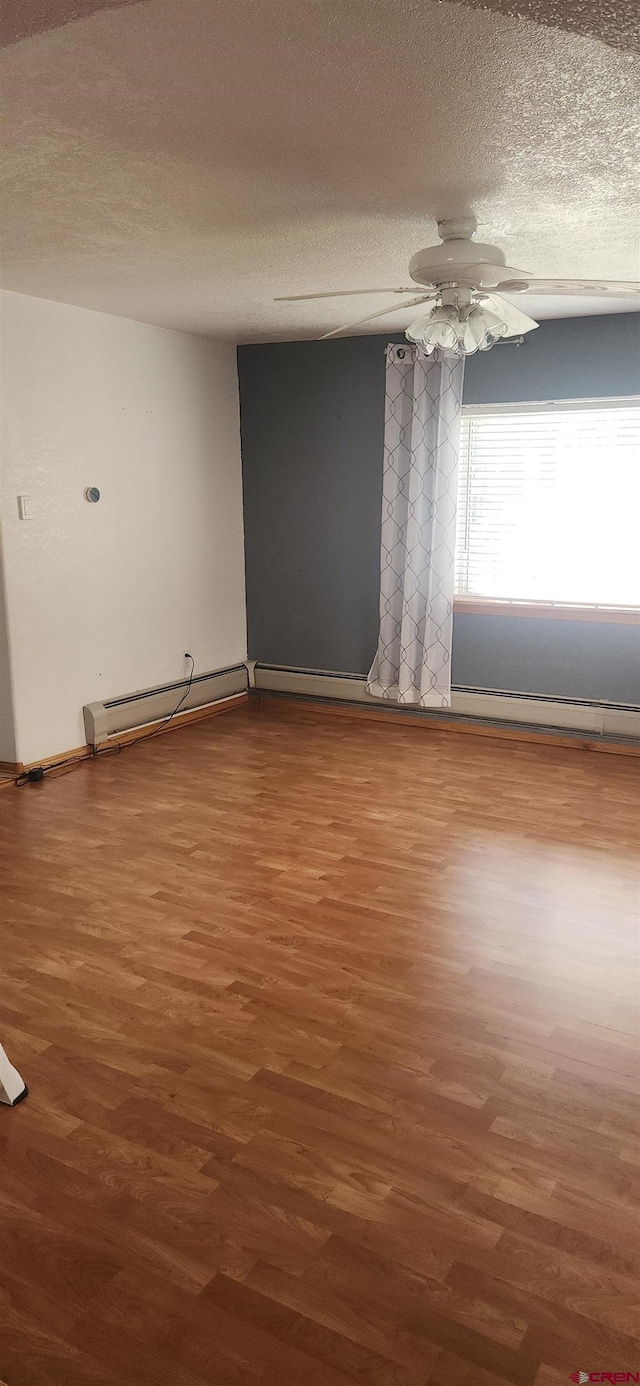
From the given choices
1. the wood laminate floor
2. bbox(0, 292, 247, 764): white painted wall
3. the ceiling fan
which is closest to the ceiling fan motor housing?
the ceiling fan

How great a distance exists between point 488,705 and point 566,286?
303cm

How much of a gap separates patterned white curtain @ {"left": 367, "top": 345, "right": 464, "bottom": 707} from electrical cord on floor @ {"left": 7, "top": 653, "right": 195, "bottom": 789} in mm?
1311

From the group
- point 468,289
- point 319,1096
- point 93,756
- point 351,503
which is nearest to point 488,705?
point 351,503

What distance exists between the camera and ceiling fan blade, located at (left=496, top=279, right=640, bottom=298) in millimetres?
2709

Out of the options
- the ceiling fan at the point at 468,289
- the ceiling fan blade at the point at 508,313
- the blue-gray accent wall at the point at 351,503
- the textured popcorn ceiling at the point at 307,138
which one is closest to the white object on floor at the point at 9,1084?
the textured popcorn ceiling at the point at 307,138

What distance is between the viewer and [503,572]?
17.7 feet

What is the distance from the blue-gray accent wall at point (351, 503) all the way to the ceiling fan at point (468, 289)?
5.90ft

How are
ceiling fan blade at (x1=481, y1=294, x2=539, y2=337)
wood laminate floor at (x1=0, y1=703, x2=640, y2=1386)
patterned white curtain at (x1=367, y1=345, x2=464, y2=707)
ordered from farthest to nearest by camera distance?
patterned white curtain at (x1=367, y1=345, x2=464, y2=707) → ceiling fan blade at (x1=481, y1=294, x2=539, y2=337) → wood laminate floor at (x1=0, y1=703, x2=640, y2=1386)

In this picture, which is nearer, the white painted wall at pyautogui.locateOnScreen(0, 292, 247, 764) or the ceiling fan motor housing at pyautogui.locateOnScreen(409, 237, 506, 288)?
the ceiling fan motor housing at pyautogui.locateOnScreen(409, 237, 506, 288)

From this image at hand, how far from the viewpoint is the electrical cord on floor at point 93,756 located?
183 inches

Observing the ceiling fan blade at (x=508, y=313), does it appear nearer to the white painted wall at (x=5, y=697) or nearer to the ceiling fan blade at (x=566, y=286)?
the ceiling fan blade at (x=566, y=286)

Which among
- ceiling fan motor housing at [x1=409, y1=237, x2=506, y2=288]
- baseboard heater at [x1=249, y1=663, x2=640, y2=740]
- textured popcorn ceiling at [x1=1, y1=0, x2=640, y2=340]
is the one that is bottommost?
baseboard heater at [x1=249, y1=663, x2=640, y2=740]

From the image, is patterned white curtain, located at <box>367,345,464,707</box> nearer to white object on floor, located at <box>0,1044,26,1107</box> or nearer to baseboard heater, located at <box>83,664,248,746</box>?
baseboard heater, located at <box>83,664,248,746</box>

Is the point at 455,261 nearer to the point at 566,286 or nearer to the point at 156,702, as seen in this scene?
the point at 566,286
